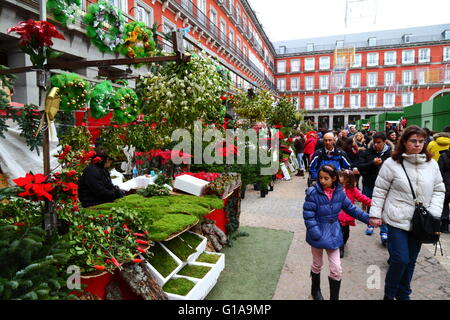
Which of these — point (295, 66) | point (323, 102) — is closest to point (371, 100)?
point (323, 102)

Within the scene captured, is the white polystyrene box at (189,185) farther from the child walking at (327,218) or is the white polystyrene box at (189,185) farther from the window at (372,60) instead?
the window at (372,60)

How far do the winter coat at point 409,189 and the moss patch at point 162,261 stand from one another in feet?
6.97

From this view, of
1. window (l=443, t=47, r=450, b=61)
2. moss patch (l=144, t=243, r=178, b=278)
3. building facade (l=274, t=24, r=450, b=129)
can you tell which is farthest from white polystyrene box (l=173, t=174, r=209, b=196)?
window (l=443, t=47, r=450, b=61)

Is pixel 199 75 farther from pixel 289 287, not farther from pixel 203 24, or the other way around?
pixel 203 24

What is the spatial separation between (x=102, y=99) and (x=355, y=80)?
47127 millimetres

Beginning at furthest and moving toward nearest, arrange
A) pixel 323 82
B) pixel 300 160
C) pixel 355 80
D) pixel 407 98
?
1. pixel 323 82
2. pixel 355 80
3. pixel 407 98
4. pixel 300 160

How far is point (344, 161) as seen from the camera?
4.96m

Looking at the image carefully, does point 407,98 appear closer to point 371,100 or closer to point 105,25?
point 371,100

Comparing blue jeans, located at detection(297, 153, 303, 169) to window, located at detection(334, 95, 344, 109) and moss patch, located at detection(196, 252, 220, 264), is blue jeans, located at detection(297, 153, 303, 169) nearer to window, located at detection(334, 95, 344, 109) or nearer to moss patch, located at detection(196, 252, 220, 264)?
moss patch, located at detection(196, 252, 220, 264)

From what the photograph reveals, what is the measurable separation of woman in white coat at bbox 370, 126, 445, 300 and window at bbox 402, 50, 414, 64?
48127 mm

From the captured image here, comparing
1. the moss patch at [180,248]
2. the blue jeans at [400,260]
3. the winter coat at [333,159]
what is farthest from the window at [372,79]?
the moss patch at [180,248]

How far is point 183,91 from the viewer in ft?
13.3

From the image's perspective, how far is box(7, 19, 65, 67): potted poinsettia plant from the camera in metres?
2.26
